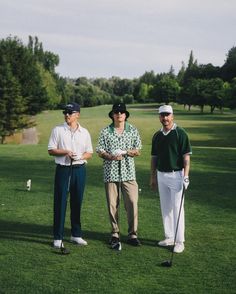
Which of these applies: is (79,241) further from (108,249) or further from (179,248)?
(179,248)

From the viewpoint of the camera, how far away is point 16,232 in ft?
29.6

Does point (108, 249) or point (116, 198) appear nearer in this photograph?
point (108, 249)

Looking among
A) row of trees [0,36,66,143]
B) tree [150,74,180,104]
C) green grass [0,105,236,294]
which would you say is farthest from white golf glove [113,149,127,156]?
tree [150,74,180,104]

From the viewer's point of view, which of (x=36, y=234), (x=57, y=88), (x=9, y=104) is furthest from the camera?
(x=57, y=88)

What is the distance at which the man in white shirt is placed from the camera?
26.0ft

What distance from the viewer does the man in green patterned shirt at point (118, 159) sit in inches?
317

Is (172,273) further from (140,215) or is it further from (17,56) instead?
(17,56)

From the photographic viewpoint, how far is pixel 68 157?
7.91 metres

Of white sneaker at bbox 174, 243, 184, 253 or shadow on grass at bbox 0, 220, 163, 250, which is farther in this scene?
shadow on grass at bbox 0, 220, 163, 250

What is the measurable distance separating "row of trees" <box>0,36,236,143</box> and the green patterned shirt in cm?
3561

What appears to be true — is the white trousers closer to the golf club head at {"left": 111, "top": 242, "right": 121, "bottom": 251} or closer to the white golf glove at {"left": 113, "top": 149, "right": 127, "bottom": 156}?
the white golf glove at {"left": 113, "top": 149, "right": 127, "bottom": 156}

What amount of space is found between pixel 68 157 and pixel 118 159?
32.4 inches

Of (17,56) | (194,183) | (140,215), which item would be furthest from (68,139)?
(17,56)

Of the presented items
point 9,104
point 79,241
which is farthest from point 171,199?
point 9,104
